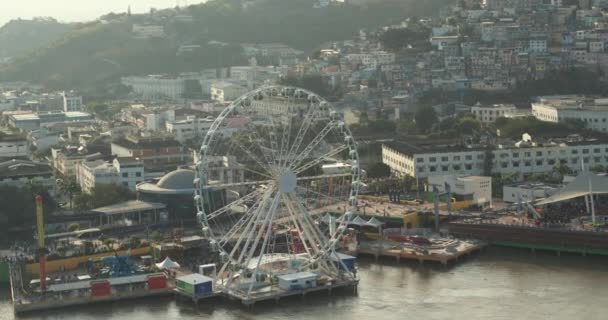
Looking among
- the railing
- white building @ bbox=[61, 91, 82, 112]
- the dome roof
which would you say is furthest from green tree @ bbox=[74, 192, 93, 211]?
white building @ bbox=[61, 91, 82, 112]

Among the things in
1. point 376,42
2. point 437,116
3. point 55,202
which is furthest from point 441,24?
point 55,202

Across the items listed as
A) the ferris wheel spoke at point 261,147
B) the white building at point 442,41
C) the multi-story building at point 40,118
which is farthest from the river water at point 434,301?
the white building at point 442,41

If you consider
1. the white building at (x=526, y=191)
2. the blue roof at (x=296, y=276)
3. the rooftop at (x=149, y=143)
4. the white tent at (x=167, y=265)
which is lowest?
the blue roof at (x=296, y=276)

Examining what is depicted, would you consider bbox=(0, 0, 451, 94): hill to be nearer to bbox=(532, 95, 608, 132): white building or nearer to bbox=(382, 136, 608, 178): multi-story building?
bbox=(532, 95, 608, 132): white building

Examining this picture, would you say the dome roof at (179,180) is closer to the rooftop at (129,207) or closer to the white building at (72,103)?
the rooftop at (129,207)

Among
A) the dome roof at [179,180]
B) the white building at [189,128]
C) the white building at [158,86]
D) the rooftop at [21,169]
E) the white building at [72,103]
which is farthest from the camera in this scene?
the white building at [158,86]

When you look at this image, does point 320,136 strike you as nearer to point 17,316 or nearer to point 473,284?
point 473,284

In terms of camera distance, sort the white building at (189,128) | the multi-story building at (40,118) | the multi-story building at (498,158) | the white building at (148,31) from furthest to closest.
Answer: the white building at (148,31)
the multi-story building at (40,118)
the white building at (189,128)
the multi-story building at (498,158)
